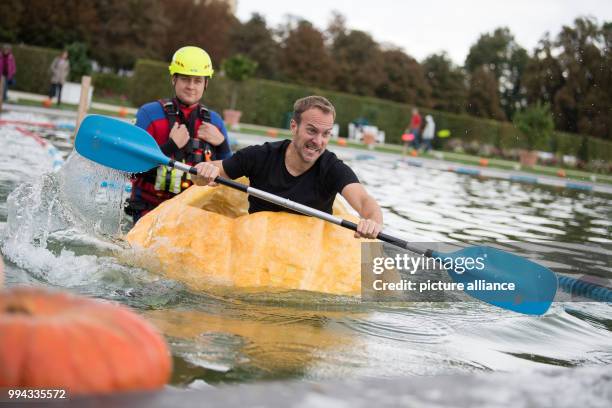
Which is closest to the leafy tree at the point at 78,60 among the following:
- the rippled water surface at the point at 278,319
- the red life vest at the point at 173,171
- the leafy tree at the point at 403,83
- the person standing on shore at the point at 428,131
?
the person standing on shore at the point at 428,131

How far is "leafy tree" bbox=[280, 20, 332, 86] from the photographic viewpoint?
47.7m

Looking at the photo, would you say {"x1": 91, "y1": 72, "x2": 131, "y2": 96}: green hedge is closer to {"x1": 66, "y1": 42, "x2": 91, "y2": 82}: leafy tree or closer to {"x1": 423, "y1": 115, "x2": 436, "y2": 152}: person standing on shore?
{"x1": 66, "y1": 42, "x2": 91, "y2": 82}: leafy tree

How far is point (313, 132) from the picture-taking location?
16.7 feet

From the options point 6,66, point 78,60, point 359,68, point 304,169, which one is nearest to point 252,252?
point 304,169

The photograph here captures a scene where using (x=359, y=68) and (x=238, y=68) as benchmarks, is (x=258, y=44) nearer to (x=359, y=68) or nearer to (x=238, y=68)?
(x=359, y=68)

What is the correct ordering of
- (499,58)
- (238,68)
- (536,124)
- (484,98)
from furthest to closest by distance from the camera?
(499,58) → (484,98) → (238,68) → (536,124)

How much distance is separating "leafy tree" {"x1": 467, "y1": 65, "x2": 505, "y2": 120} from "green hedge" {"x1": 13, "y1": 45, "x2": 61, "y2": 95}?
3202 centimetres

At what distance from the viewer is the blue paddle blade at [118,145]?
18.3 ft

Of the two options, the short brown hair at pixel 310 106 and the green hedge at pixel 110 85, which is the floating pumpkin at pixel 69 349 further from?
the green hedge at pixel 110 85

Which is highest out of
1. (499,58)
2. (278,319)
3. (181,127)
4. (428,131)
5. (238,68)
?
(499,58)

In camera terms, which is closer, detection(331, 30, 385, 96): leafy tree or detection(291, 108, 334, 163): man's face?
detection(291, 108, 334, 163): man's face

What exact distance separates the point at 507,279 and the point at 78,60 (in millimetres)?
25701

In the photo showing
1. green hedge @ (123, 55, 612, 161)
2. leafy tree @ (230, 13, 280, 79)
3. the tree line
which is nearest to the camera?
green hedge @ (123, 55, 612, 161)

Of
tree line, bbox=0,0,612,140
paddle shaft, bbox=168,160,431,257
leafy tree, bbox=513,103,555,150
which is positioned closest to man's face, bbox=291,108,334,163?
paddle shaft, bbox=168,160,431,257
